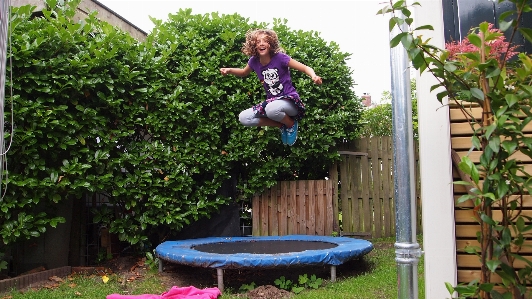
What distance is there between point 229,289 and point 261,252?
512 millimetres

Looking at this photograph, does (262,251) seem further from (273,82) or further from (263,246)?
(273,82)

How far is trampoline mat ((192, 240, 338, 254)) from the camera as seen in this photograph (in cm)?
383

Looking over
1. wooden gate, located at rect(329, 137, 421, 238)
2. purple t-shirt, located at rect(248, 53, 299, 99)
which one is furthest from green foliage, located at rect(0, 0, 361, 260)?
purple t-shirt, located at rect(248, 53, 299, 99)

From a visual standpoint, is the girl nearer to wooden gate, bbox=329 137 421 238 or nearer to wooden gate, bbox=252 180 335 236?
wooden gate, bbox=252 180 335 236

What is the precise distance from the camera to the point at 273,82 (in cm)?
292

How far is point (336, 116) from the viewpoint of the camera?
468cm

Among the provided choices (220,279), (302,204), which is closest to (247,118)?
(220,279)

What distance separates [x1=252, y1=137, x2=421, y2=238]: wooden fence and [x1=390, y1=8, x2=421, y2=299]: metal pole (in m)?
3.07

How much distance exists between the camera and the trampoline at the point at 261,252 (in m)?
3.17

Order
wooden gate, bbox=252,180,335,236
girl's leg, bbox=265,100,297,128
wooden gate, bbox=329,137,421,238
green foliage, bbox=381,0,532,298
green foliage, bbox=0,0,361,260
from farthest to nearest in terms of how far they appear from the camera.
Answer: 1. wooden gate, bbox=329,137,421,238
2. wooden gate, bbox=252,180,335,236
3. green foliage, bbox=0,0,361,260
4. girl's leg, bbox=265,100,297,128
5. green foliage, bbox=381,0,532,298

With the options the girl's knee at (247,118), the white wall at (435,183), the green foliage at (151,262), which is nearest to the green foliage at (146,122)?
the green foliage at (151,262)

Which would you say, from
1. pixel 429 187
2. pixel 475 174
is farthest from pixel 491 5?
pixel 475 174

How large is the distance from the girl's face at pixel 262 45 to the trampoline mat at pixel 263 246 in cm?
168

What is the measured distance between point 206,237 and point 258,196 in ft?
2.17
